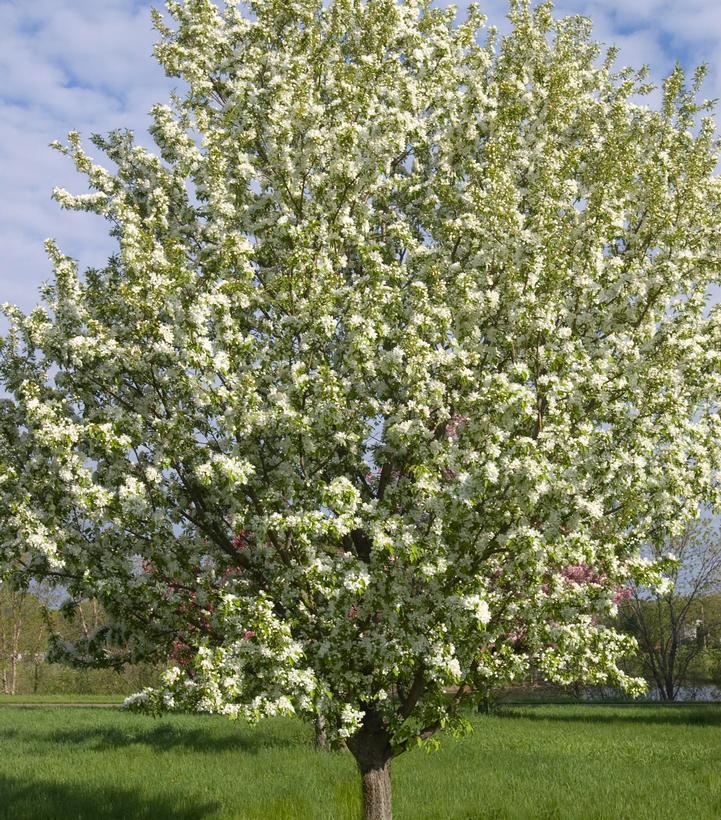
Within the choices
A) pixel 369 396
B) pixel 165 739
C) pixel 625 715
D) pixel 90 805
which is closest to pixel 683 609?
pixel 625 715

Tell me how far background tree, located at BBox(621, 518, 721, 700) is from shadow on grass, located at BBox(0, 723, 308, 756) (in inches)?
704

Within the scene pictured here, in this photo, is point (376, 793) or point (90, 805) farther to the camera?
point (90, 805)

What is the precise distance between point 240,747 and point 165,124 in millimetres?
20005

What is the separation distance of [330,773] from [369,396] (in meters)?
12.7

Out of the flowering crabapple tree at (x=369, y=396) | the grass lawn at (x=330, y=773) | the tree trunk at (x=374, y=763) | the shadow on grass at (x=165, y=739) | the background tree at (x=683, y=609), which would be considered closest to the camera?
the flowering crabapple tree at (x=369, y=396)

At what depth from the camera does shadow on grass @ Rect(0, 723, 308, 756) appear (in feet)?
82.2

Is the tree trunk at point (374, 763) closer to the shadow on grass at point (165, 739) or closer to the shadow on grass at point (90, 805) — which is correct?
the shadow on grass at point (90, 805)

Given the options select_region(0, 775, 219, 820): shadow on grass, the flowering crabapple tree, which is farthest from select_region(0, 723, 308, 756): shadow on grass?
the flowering crabapple tree

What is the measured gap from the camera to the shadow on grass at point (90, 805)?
1570 centimetres

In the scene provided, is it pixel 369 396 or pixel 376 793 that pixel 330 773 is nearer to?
pixel 376 793

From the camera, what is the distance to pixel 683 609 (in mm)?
47062

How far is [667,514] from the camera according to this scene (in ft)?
33.0

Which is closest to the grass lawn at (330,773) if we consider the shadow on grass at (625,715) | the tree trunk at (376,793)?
the shadow on grass at (625,715)

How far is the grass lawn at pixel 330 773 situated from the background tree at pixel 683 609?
12.1 metres
